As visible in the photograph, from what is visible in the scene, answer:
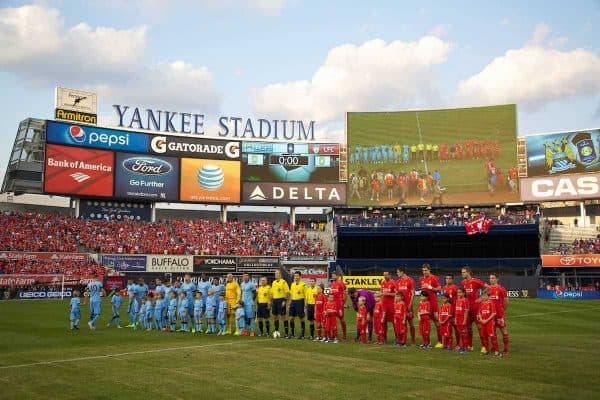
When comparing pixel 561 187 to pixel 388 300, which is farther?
pixel 561 187

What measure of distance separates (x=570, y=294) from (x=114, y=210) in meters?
46.9

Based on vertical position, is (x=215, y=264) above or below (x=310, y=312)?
above

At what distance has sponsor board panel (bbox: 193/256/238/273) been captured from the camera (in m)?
60.5

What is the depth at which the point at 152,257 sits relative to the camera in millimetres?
58781

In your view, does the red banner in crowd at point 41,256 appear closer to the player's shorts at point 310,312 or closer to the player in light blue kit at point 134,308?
the player in light blue kit at point 134,308

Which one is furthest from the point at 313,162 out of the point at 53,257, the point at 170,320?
the point at 170,320

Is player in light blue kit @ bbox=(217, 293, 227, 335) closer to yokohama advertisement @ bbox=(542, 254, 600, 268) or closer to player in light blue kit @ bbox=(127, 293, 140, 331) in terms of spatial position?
player in light blue kit @ bbox=(127, 293, 140, 331)

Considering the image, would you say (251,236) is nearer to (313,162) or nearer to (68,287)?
(313,162)

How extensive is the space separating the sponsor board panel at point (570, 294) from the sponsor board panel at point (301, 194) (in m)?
25.9

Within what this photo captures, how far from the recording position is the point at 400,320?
1808 centimetres

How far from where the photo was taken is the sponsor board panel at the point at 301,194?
69062mm

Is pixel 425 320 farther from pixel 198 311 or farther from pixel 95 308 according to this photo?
pixel 95 308

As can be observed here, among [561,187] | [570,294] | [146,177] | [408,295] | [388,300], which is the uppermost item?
[146,177]

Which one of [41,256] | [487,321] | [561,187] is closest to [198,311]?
[487,321]
